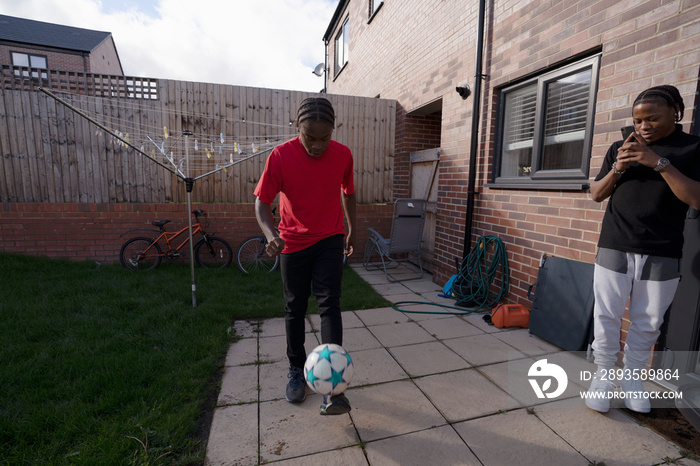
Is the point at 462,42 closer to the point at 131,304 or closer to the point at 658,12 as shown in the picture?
the point at 658,12

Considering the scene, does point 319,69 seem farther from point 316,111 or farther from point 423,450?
point 423,450

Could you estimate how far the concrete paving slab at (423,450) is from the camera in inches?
70.3

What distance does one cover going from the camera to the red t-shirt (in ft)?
6.88

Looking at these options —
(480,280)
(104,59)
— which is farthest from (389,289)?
(104,59)

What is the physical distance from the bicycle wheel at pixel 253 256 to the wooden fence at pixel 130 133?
0.83 metres

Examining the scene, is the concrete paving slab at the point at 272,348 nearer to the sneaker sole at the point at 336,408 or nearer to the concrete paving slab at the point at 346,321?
the concrete paving slab at the point at 346,321

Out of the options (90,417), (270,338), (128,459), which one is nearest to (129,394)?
(90,417)

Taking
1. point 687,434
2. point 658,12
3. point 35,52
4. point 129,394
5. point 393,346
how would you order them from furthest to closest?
1. point 35,52
2. point 393,346
3. point 658,12
4. point 129,394
5. point 687,434

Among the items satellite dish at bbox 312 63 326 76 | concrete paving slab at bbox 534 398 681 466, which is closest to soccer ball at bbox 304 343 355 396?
concrete paving slab at bbox 534 398 681 466

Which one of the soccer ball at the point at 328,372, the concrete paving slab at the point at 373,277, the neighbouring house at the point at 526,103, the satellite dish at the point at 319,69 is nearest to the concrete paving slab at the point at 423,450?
the soccer ball at the point at 328,372

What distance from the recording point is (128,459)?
171 centimetres

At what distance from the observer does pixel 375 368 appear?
271 centimetres

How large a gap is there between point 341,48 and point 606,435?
12169 mm

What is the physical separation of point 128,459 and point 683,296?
11.2 feet
